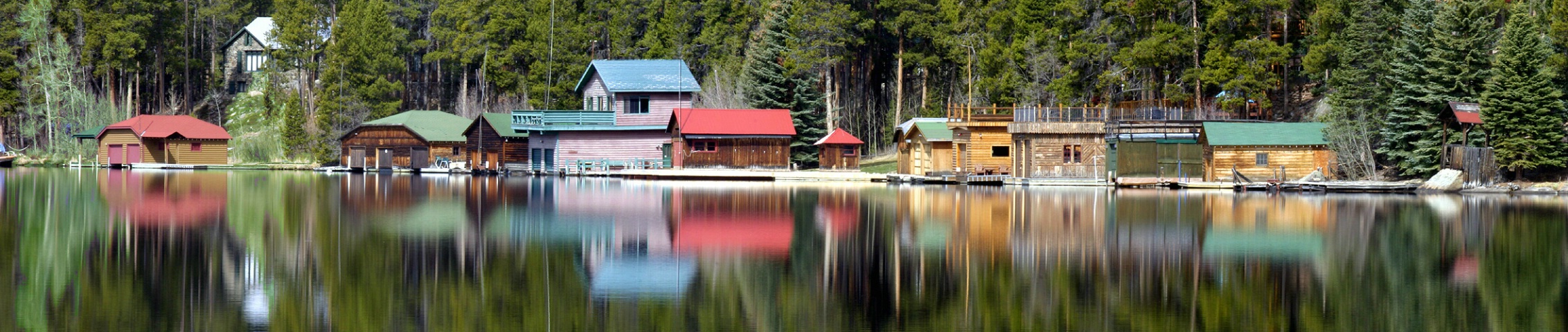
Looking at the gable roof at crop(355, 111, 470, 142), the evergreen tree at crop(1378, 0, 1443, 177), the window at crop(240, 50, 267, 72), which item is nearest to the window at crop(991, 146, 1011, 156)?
the evergreen tree at crop(1378, 0, 1443, 177)

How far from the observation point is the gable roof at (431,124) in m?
73.9

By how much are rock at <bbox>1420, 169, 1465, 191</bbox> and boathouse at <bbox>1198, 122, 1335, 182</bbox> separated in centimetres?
420

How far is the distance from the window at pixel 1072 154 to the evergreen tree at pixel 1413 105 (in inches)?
414

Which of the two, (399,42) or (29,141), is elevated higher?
(399,42)

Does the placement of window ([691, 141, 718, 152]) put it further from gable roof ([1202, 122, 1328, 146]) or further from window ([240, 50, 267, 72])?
window ([240, 50, 267, 72])

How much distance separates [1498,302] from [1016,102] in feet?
150

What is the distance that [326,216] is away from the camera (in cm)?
2998

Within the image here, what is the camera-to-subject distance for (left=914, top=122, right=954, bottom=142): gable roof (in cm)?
5528

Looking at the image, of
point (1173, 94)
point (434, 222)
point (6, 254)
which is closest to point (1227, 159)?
point (1173, 94)

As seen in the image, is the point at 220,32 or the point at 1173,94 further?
the point at 220,32

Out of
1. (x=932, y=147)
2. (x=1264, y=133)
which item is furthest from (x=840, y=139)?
(x=1264, y=133)

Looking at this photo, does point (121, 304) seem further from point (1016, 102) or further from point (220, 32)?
point (220, 32)

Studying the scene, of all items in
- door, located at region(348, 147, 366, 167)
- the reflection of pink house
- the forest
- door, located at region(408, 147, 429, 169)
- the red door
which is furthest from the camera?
the red door

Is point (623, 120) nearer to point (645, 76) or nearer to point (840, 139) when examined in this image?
point (645, 76)
